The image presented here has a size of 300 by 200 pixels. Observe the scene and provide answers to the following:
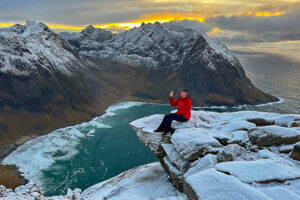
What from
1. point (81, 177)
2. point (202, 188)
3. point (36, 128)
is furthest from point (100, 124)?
point (202, 188)

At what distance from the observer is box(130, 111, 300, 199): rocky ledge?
13211 mm

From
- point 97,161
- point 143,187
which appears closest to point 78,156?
point 97,161

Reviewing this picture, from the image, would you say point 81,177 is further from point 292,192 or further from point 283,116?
point 292,192

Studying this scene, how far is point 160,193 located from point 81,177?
259 ft

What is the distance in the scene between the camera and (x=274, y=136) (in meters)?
20.7

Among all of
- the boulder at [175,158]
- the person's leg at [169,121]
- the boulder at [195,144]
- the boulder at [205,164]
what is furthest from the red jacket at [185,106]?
the boulder at [205,164]

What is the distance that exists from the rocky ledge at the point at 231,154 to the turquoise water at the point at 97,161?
7053cm

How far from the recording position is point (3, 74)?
183875mm

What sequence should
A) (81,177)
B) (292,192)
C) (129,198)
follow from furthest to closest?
(81,177) < (129,198) < (292,192)

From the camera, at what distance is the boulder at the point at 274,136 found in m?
20.4

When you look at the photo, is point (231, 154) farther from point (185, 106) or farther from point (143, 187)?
point (143, 187)

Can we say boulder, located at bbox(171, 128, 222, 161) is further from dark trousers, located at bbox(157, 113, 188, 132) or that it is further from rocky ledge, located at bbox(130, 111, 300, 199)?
dark trousers, located at bbox(157, 113, 188, 132)

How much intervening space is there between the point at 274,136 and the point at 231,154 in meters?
6.21

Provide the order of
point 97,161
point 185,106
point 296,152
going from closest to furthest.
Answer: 1. point 296,152
2. point 185,106
3. point 97,161
